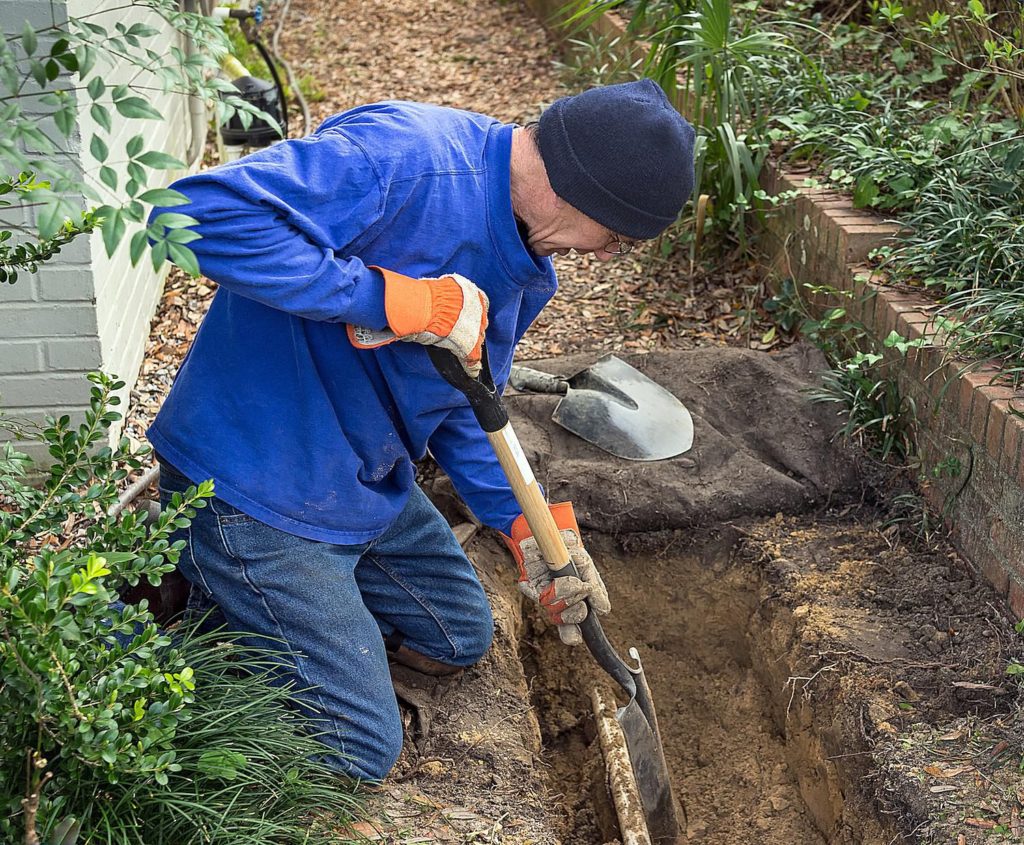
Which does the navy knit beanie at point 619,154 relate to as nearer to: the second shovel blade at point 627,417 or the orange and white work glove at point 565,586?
the orange and white work glove at point 565,586

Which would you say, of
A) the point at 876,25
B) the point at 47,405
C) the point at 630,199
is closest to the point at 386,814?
the point at 630,199

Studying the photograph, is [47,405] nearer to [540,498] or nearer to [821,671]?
[540,498]

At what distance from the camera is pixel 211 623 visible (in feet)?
8.85

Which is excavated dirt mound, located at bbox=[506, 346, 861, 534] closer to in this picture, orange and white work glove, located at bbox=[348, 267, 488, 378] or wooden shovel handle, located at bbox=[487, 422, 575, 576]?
wooden shovel handle, located at bbox=[487, 422, 575, 576]

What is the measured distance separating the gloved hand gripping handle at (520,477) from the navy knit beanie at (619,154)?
434 millimetres

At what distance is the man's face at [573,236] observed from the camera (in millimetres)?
2359

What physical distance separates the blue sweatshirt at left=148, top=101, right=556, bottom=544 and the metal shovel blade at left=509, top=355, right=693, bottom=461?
3.73 feet

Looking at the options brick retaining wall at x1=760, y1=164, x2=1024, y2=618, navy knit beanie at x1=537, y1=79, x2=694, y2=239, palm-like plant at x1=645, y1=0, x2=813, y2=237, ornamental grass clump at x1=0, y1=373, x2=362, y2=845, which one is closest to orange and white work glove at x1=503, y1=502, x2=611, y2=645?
ornamental grass clump at x1=0, y1=373, x2=362, y2=845

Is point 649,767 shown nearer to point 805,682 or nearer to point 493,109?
point 805,682

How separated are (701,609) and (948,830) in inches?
50.8

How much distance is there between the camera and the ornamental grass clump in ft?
5.85

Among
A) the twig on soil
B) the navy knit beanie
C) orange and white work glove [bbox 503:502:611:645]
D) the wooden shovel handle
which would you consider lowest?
the twig on soil

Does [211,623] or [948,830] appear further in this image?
[211,623]

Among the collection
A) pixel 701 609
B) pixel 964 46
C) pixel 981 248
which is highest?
pixel 964 46
